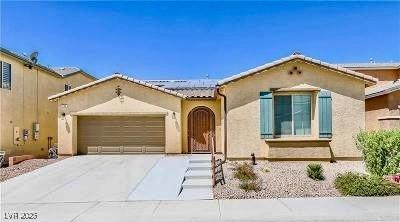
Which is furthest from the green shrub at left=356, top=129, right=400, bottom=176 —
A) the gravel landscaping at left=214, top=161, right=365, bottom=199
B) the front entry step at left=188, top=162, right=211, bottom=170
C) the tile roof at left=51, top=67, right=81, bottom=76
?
the tile roof at left=51, top=67, right=81, bottom=76

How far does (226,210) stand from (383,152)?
5613 mm

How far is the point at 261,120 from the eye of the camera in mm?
13523

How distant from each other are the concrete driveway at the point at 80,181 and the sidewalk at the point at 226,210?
677mm

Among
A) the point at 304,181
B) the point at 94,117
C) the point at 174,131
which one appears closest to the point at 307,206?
the point at 304,181

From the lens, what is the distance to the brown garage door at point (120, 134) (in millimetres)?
16594

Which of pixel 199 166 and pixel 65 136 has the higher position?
pixel 65 136

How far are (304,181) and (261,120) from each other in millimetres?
3588

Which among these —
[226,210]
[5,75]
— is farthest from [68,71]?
[226,210]

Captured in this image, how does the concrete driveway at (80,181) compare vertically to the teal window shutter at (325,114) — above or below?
below

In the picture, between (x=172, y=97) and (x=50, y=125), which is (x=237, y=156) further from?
(x=50, y=125)

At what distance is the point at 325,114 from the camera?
13484 millimetres

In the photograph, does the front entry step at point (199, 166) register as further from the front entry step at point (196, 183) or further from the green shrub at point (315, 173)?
the green shrub at point (315, 173)

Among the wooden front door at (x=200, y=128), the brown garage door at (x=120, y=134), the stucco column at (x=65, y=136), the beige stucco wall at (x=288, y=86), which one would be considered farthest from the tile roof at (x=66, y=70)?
the beige stucco wall at (x=288, y=86)

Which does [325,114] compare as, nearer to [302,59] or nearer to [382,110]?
[302,59]
